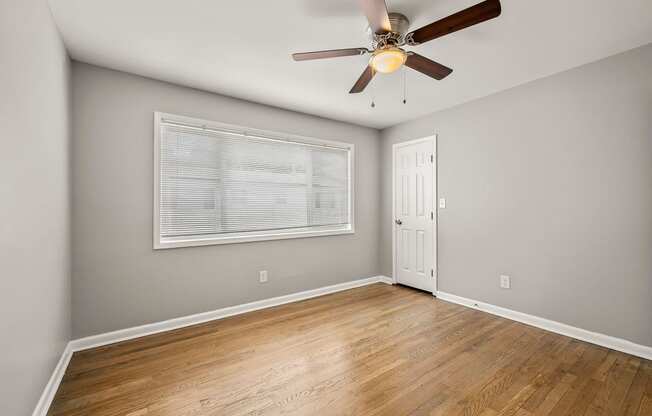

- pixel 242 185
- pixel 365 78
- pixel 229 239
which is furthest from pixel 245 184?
pixel 365 78

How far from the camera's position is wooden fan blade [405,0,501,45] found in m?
1.51

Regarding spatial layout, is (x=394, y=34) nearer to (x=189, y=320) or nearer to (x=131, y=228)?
(x=131, y=228)

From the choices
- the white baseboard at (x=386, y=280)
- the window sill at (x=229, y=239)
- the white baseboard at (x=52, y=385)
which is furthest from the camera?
the white baseboard at (x=386, y=280)

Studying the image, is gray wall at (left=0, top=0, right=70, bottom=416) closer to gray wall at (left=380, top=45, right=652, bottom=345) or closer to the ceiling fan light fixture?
the ceiling fan light fixture

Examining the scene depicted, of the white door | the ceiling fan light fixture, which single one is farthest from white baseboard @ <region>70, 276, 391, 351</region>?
the ceiling fan light fixture

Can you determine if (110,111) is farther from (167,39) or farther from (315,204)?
(315,204)

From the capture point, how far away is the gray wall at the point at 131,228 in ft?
8.32

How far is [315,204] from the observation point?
4078 mm

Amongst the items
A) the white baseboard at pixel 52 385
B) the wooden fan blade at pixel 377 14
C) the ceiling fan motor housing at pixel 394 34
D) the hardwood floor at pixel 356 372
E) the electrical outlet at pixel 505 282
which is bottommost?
→ the hardwood floor at pixel 356 372

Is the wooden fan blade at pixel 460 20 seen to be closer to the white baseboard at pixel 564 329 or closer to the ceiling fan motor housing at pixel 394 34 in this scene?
the ceiling fan motor housing at pixel 394 34

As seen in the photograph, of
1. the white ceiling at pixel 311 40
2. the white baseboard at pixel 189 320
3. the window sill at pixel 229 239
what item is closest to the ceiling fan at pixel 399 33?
the white ceiling at pixel 311 40

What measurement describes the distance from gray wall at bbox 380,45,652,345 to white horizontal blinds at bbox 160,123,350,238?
1.57m

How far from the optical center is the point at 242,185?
340 cm

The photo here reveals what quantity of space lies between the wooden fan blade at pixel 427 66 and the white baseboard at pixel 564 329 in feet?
8.34
